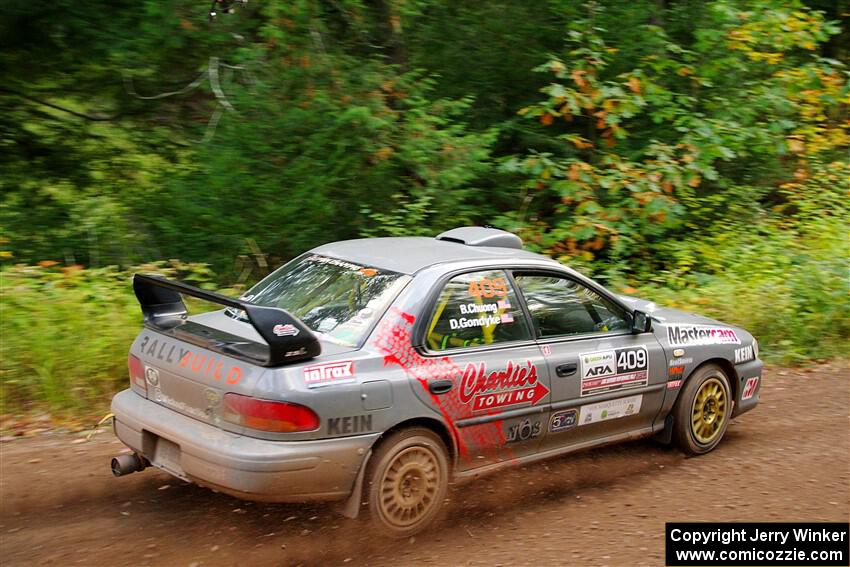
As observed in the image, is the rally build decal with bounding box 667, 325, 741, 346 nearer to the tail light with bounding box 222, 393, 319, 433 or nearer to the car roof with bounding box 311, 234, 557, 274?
the car roof with bounding box 311, 234, 557, 274

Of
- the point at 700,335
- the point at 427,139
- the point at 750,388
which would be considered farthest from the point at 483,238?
the point at 427,139

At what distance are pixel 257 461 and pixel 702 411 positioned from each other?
11.3 feet

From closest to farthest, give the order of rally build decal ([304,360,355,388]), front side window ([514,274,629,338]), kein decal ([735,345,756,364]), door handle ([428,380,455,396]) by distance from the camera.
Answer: rally build decal ([304,360,355,388]) < door handle ([428,380,455,396]) < front side window ([514,274,629,338]) < kein decal ([735,345,756,364])

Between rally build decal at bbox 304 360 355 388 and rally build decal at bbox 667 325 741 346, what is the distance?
2544mm

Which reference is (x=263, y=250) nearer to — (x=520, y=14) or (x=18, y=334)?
(x=18, y=334)

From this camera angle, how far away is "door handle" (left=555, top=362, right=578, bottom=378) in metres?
5.18

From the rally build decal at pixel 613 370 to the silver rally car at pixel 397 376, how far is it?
11 mm

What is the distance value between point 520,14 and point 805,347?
5370 millimetres

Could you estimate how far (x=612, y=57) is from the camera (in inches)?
424

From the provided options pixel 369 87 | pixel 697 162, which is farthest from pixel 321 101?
pixel 697 162

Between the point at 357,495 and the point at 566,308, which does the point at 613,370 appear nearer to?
the point at 566,308

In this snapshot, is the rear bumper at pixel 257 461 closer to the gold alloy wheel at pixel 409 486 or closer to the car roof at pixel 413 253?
the gold alloy wheel at pixel 409 486

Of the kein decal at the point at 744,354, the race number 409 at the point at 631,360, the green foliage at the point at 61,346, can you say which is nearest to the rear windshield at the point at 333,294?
the race number 409 at the point at 631,360

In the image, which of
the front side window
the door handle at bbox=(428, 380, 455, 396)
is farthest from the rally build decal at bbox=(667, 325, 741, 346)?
the door handle at bbox=(428, 380, 455, 396)
